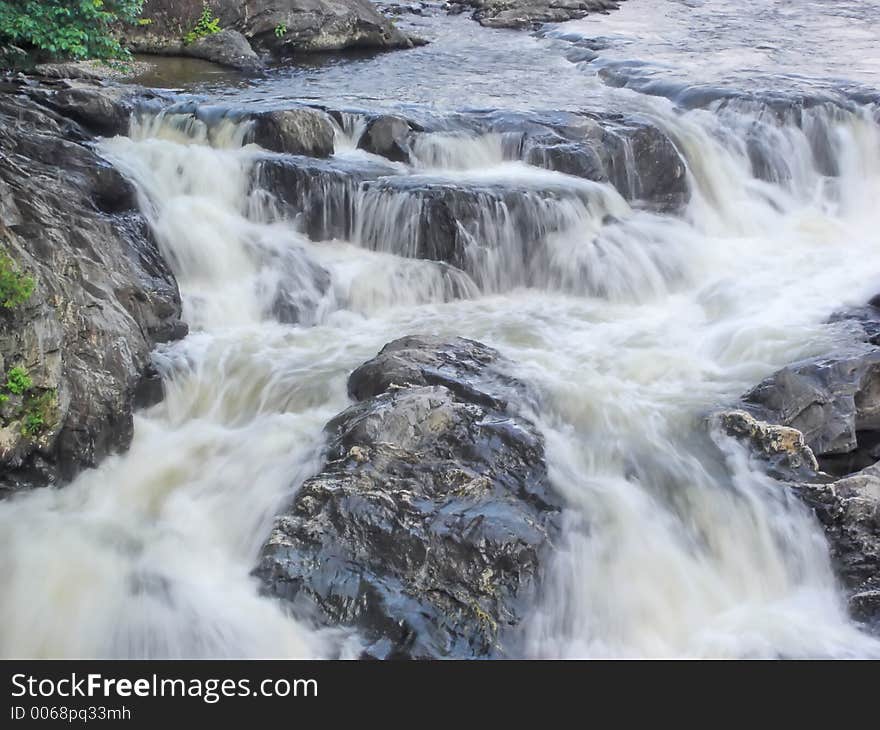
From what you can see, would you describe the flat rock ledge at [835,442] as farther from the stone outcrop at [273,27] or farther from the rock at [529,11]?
the rock at [529,11]

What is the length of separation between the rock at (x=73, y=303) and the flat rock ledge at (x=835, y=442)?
17.4 ft

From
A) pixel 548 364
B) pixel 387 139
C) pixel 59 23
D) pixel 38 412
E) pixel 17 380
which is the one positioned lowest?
pixel 548 364

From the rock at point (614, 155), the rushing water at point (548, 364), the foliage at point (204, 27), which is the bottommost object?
the rushing water at point (548, 364)

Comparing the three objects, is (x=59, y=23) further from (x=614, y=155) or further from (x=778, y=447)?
(x=778, y=447)

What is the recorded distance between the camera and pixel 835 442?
765 centimetres

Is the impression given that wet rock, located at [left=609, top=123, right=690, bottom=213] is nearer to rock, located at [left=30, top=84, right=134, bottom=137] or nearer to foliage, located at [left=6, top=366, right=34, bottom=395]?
rock, located at [left=30, top=84, right=134, bottom=137]

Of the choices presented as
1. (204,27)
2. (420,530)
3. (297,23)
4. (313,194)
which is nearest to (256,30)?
(297,23)

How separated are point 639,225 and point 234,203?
5.32 m

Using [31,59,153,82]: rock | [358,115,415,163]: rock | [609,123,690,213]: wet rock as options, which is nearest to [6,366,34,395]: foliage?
[358,115,415,163]: rock

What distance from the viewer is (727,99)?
14.7m

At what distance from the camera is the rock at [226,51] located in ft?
53.8

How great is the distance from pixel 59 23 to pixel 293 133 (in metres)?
3.29

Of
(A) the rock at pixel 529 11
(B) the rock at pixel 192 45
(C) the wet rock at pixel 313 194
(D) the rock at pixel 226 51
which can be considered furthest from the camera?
(A) the rock at pixel 529 11

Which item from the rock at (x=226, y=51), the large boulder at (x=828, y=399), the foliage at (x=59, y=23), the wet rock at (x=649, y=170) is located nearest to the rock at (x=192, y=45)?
the rock at (x=226, y=51)
